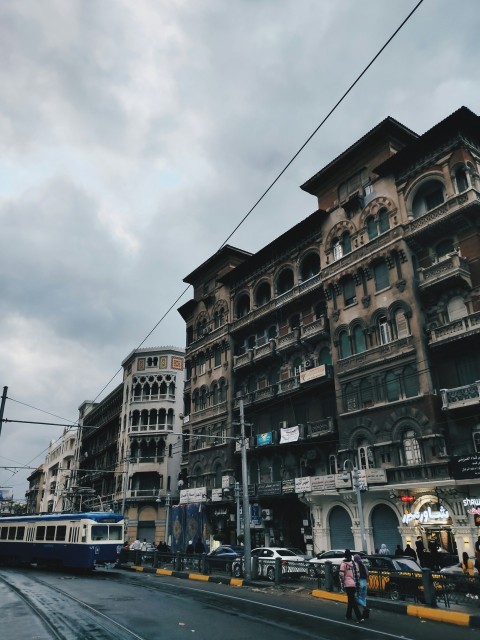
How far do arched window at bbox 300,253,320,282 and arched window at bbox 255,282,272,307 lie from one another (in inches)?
168

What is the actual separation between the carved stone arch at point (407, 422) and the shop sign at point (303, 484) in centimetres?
612

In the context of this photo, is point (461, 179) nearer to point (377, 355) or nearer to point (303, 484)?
point (377, 355)

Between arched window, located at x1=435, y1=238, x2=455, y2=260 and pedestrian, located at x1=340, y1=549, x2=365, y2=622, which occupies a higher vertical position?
arched window, located at x1=435, y1=238, x2=455, y2=260

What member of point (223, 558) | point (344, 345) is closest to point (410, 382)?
point (344, 345)

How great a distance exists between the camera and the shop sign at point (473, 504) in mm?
22500

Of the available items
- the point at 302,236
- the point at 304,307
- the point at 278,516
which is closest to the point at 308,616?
the point at 278,516

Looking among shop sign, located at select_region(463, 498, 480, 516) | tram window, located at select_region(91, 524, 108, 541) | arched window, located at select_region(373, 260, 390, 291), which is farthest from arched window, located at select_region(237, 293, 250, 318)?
shop sign, located at select_region(463, 498, 480, 516)

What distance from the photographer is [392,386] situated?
92.7 ft

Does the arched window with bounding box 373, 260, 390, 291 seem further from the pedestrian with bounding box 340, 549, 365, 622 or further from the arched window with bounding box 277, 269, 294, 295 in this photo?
the pedestrian with bounding box 340, 549, 365, 622

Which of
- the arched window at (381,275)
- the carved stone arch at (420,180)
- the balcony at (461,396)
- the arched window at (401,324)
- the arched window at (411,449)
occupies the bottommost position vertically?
the arched window at (411,449)

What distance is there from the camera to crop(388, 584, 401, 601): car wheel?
1647 cm

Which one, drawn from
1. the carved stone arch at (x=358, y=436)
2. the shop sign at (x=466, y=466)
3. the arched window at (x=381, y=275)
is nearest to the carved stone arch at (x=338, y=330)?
the arched window at (x=381, y=275)

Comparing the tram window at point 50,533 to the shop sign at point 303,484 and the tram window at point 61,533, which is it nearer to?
the tram window at point 61,533

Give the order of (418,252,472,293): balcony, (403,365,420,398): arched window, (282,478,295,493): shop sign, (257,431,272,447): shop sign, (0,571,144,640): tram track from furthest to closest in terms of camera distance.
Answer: (257,431,272,447): shop sign, (282,478,295,493): shop sign, (403,365,420,398): arched window, (418,252,472,293): balcony, (0,571,144,640): tram track
